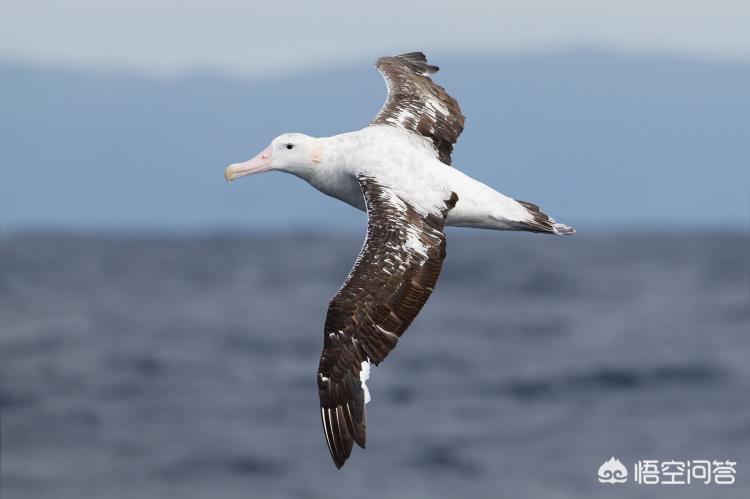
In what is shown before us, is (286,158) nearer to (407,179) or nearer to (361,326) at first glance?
(407,179)

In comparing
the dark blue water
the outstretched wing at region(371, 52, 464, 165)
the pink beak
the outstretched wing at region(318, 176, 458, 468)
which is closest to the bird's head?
the pink beak

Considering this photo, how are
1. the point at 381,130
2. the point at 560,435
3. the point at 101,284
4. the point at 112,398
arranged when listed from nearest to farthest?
the point at 381,130 < the point at 560,435 < the point at 112,398 < the point at 101,284

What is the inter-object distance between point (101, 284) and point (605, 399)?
1551 inches

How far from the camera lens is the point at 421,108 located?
14180 mm

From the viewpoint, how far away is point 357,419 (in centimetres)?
1127

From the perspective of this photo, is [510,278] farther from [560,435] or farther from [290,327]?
[560,435]

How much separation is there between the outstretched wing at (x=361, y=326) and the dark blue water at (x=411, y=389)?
1083 centimetres

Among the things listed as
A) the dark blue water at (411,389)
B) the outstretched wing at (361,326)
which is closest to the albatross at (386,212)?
the outstretched wing at (361,326)

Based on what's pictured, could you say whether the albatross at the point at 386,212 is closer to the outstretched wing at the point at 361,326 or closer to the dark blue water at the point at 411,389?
the outstretched wing at the point at 361,326

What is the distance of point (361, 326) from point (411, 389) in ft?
59.8

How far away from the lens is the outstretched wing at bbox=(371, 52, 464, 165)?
543 inches

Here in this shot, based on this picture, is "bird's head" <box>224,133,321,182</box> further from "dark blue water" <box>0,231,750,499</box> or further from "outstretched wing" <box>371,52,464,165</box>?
"dark blue water" <box>0,231,750,499</box>

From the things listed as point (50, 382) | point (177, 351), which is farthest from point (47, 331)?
point (50, 382)

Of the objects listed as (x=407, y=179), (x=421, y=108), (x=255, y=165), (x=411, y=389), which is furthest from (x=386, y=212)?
(x=411, y=389)
